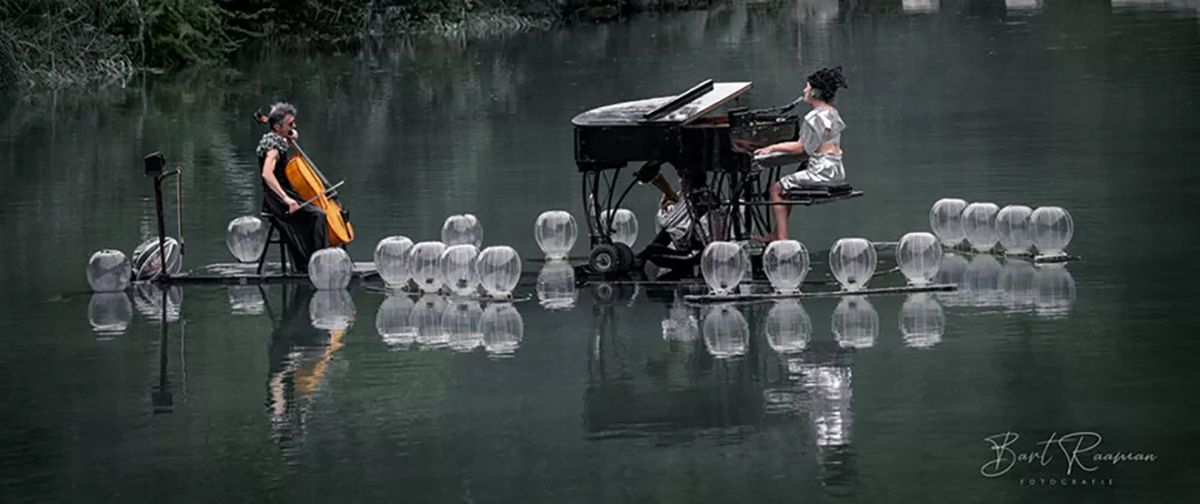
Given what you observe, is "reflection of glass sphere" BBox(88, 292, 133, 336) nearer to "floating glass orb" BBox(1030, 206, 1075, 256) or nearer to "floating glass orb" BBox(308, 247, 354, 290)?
"floating glass orb" BBox(308, 247, 354, 290)

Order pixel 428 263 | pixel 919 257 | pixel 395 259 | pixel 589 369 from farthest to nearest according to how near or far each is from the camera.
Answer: pixel 395 259, pixel 428 263, pixel 919 257, pixel 589 369

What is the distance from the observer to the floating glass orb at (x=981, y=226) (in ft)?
47.0

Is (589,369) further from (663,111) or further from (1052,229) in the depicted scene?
(1052,229)

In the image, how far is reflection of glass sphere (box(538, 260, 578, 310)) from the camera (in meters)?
13.1

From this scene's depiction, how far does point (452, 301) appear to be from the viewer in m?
13.1

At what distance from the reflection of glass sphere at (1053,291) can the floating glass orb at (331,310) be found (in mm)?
3597

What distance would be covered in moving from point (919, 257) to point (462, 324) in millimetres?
2524

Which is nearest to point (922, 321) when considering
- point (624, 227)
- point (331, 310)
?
point (331, 310)

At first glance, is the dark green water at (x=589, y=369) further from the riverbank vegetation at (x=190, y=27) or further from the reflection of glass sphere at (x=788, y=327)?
the riverbank vegetation at (x=190, y=27)

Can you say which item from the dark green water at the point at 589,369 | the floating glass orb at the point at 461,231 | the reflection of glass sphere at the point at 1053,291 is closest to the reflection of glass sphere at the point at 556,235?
the floating glass orb at the point at 461,231

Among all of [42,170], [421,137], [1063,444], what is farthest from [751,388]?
[421,137]

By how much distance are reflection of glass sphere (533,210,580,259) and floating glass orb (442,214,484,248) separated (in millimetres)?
389

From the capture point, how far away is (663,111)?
13.4 metres
